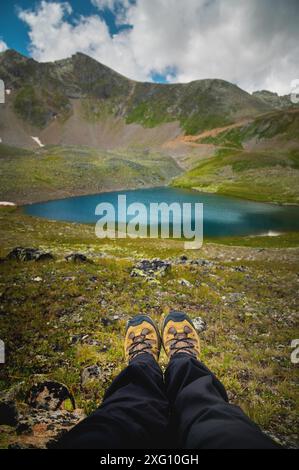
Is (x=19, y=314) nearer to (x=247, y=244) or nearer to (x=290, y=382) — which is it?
(x=290, y=382)

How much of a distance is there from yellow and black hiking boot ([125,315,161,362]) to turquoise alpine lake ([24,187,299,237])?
39623 mm

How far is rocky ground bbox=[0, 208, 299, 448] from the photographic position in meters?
5.03

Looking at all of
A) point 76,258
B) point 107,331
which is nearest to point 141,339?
point 107,331

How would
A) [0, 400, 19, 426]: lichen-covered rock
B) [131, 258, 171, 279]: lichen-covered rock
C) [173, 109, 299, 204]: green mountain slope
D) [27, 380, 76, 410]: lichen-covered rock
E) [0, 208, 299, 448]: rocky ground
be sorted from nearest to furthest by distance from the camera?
[0, 400, 19, 426]: lichen-covered rock, [27, 380, 76, 410]: lichen-covered rock, [0, 208, 299, 448]: rocky ground, [131, 258, 171, 279]: lichen-covered rock, [173, 109, 299, 204]: green mountain slope

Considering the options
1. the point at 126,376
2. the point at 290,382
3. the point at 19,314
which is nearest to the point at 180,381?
the point at 126,376

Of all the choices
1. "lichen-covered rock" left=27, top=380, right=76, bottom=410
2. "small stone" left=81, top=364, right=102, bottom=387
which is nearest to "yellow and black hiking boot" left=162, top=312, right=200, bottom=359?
"small stone" left=81, top=364, right=102, bottom=387

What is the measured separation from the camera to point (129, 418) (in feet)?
12.1

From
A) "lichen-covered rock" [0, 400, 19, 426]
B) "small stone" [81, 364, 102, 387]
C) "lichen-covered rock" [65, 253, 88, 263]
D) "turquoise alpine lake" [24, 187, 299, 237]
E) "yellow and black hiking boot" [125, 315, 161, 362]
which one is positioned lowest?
"small stone" [81, 364, 102, 387]

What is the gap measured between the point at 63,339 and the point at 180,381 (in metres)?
4.01

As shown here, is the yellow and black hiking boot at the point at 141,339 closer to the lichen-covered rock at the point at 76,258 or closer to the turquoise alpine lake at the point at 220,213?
the lichen-covered rock at the point at 76,258

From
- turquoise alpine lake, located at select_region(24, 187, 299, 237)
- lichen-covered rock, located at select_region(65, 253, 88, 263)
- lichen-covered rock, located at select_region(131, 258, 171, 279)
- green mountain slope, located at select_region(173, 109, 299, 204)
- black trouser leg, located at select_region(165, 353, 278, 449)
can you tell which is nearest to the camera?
black trouser leg, located at select_region(165, 353, 278, 449)

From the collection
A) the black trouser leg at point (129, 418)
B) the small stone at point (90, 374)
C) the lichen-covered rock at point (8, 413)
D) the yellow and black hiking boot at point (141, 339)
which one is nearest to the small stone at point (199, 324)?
the yellow and black hiking boot at point (141, 339)

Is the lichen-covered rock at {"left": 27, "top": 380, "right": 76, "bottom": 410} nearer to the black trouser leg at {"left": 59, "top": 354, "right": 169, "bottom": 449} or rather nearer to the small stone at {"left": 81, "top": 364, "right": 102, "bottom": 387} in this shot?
the small stone at {"left": 81, "top": 364, "right": 102, "bottom": 387}

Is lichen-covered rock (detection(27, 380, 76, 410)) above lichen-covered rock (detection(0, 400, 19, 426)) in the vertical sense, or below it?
below
